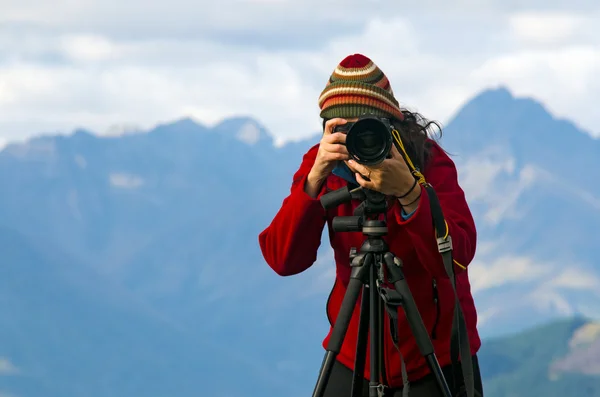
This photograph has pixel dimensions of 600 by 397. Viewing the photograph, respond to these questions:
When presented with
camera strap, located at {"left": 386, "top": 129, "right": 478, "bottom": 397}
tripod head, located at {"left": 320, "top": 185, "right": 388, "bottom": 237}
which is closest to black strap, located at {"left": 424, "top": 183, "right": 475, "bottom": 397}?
camera strap, located at {"left": 386, "top": 129, "right": 478, "bottom": 397}

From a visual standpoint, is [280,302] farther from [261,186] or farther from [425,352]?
[425,352]

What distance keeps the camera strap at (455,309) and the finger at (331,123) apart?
118 millimetres

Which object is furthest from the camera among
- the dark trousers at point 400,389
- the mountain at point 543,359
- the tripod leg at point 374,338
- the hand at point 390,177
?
the mountain at point 543,359

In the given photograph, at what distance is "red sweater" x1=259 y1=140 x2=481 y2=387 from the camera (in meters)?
2.11

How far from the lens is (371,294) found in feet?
6.59

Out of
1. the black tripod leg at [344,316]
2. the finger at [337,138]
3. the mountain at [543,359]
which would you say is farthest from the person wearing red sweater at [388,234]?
the mountain at [543,359]

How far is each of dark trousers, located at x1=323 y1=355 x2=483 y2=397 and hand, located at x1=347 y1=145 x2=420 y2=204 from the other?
456 mm

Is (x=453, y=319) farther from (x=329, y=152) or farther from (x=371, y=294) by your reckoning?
(x=329, y=152)

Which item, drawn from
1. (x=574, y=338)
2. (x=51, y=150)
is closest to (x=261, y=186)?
(x=51, y=150)

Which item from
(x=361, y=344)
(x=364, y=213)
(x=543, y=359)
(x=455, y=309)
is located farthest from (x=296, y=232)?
(x=543, y=359)

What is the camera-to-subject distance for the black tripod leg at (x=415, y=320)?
1.98 meters

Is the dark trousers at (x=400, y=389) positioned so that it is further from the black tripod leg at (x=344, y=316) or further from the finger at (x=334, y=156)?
the finger at (x=334, y=156)

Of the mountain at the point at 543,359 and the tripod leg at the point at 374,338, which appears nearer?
the tripod leg at the point at 374,338

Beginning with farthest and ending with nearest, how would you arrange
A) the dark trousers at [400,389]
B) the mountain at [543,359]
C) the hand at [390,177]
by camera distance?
1. the mountain at [543,359]
2. the dark trousers at [400,389]
3. the hand at [390,177]
